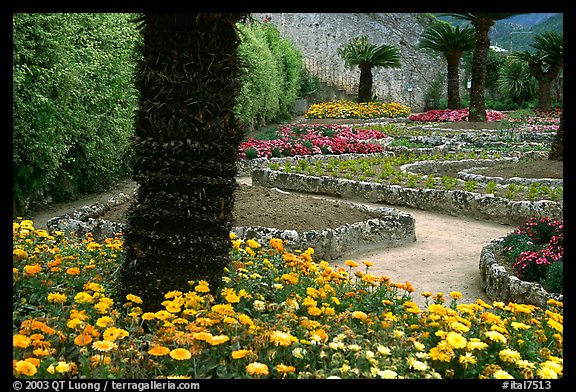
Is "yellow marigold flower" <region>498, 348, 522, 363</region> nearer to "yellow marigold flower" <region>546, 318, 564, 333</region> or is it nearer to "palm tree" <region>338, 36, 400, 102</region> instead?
"yellow marigold flower" <region>546, 318, 564, 333</region>

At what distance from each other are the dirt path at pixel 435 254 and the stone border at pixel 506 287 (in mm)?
149

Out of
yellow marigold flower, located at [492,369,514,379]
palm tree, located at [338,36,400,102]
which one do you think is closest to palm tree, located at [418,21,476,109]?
palm tree, located at [338,36,400,102]

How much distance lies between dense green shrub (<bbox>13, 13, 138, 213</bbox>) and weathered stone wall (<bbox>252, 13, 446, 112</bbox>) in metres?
21.6

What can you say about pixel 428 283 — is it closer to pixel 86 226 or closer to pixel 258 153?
pixel 86 226

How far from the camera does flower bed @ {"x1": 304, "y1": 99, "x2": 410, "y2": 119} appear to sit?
24.6m

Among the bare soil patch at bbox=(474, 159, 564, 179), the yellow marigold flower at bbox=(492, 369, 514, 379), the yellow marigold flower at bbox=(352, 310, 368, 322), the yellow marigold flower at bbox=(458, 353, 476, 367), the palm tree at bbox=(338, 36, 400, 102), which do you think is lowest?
the bare soil patch at bbox=(474, 159, 564, 179)

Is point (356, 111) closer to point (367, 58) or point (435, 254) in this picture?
point (367, 58)

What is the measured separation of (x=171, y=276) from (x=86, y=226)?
3.13 m

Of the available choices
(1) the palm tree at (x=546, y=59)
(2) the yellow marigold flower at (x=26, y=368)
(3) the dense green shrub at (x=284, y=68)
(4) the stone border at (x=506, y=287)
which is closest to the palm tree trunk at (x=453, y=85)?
(1) the palm tree at (x=546, y=59)

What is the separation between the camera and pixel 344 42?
30.9 metres

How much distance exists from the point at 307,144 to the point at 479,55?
8173 mm

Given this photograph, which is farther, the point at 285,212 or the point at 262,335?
the point at 285,212

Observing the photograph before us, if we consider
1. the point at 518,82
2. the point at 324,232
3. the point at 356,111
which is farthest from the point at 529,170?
the point at 518,82
